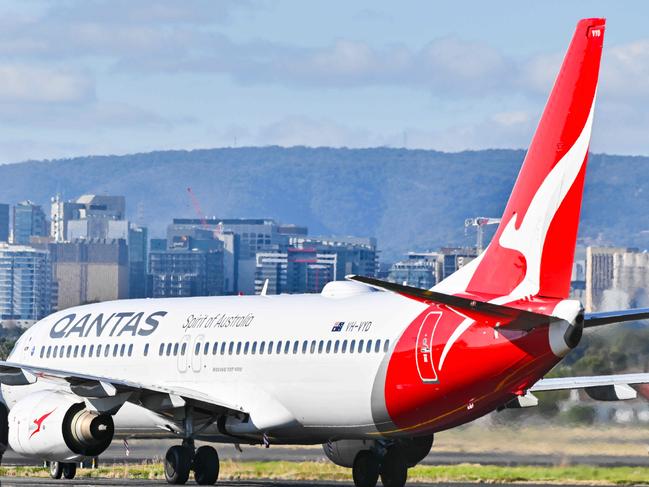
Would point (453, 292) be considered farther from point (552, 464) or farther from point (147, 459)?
point (147, 459)

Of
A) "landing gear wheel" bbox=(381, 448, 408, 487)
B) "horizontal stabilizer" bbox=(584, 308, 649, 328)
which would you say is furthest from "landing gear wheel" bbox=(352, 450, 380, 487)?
"horizontal stabilizer" bbox=(584, 308, 649, 328)

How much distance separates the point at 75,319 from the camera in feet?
145

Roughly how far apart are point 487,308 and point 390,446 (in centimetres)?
796

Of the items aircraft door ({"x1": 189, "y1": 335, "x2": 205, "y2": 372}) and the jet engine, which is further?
aircraft door ({"x1": 189, "y1": 335, "x2": 205, "y2": 372})

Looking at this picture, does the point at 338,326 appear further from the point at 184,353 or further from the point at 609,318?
the point at 609,318

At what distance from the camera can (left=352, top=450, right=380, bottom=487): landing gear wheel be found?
39.5 m

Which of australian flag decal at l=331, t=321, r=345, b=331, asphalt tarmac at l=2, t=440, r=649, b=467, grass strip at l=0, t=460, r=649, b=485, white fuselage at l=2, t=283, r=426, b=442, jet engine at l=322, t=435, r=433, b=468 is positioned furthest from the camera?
asphalt tarmac at l=2, t=440, r=649, b=467

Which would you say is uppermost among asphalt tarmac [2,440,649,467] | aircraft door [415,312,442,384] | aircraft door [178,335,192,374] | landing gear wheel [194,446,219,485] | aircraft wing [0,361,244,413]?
aircraft door [415,312,442,384]

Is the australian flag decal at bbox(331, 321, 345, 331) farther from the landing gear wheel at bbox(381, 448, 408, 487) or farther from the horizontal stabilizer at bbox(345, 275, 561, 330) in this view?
the horizontal stabilizer at bbox(345, 275, 561, 330)

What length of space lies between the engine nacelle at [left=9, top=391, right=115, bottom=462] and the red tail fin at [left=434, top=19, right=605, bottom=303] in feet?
32.5

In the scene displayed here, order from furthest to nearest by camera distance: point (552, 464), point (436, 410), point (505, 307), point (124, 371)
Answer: point (552, 464) → point (124, 371) → point (436, 410) → point (505, 307)

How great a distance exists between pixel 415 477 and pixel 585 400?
539 centimetres

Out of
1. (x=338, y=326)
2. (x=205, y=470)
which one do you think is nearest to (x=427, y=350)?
(x=338, y=326)

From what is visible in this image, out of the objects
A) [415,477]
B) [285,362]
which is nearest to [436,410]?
[285,362]
